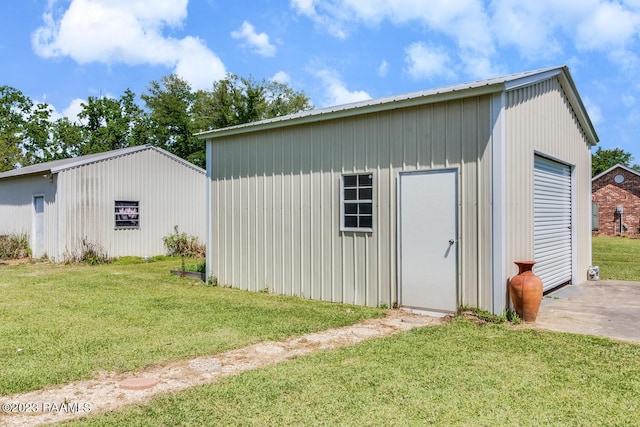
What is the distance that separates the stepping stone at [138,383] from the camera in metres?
3.69

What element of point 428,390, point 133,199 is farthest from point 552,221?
point 133,199

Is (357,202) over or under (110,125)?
under

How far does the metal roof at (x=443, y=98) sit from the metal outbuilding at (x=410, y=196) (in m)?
0.02

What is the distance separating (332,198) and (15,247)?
43.9 ft

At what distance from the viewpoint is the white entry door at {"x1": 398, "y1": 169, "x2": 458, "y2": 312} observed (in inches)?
251

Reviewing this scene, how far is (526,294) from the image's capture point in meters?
5.76

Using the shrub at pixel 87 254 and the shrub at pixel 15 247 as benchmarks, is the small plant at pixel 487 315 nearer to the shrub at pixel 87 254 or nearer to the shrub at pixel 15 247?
the shrub at pixel 87 254

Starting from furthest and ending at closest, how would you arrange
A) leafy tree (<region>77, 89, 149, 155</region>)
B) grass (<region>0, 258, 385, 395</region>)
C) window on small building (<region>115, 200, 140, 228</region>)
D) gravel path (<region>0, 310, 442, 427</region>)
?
leafy tree (<region>77, 89, 149, 155</region>) < window on small building (<region>115, 200, 140, 228</region>) < grass (<region>0, 258, 385, 395</region>) < gravel path (<region>0, 310, 442, 427</region>)

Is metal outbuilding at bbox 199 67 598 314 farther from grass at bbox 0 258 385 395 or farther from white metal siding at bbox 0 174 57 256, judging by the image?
white metal siding at bbox 0 174 57 256

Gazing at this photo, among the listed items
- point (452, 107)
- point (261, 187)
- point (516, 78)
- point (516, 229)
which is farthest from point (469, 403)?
point (261, 187)

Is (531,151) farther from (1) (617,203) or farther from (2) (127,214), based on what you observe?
(1) (617,203)

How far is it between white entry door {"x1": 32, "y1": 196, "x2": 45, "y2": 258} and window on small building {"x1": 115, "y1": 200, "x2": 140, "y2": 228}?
2.48 metres

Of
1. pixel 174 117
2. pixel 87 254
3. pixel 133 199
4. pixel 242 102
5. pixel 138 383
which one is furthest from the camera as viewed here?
pixel 174 117

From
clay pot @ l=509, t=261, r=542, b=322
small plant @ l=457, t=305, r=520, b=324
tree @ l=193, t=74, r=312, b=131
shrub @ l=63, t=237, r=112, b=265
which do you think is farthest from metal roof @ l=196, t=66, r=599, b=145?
tree @ l=193, t=74, r=312, b=131
